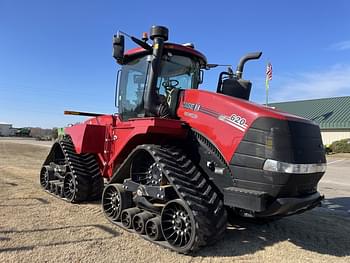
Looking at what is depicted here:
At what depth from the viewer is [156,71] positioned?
18.2 feet

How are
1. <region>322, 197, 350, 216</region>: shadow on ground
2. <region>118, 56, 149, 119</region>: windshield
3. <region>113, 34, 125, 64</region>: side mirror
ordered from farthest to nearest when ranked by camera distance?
<region>322, 197, 350, 216</region>: shadow on ground < <region>118, 56, 149, 119</region>: windshield < <region>113, 34, 125, 64</region>: side mirror

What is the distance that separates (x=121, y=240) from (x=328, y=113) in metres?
37.2

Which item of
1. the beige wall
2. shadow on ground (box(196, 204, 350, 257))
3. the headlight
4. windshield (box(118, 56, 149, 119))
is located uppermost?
the beige wall

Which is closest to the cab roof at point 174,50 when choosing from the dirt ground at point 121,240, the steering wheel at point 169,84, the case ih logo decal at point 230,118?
the steering wheel at point 169,84

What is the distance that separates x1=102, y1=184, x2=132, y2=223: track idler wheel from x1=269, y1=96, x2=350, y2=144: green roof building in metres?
28.2

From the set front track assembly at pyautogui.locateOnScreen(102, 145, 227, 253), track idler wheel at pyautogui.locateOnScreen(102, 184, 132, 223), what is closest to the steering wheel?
front track assembly at pyautogui.locateOnScreen(102, 145, 227, 253)

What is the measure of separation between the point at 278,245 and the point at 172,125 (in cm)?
228

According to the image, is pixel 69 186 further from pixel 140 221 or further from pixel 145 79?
pixel 145 79

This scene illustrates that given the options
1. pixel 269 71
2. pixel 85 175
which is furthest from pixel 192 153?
pixel 269 71

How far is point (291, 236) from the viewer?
5535 mm

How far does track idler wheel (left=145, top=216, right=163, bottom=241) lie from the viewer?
4891 millimetres

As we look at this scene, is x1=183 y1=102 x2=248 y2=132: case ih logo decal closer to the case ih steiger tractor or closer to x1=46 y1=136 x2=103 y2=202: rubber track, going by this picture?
the case ih steiger tractor

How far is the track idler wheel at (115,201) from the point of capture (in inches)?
227

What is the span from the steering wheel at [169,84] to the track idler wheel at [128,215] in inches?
78.6
